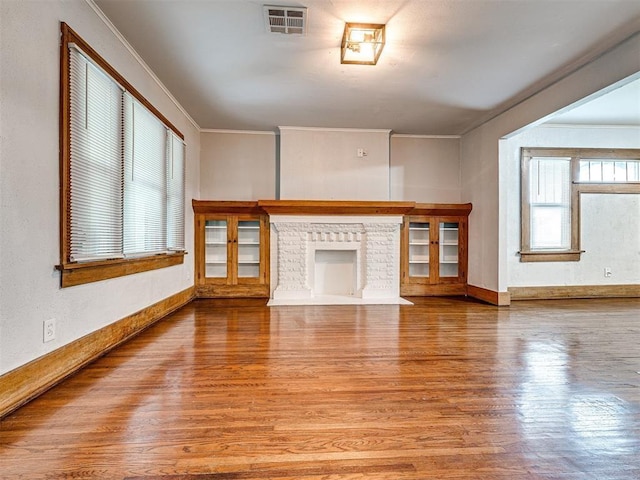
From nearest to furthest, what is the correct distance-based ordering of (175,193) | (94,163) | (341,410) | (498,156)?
(341,410) < (94,163) < (175,193) < (498,156)

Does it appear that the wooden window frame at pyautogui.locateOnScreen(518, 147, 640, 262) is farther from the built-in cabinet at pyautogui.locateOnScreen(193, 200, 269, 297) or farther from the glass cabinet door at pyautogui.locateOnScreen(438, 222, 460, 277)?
the built-in cabinet at pyautogui.locateOnScreen(193, 200, 269, 297)

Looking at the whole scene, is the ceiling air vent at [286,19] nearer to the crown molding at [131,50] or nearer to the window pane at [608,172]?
the crown molding at [131,50]

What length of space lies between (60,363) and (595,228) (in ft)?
22.4

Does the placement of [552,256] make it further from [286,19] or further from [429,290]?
[286,19]

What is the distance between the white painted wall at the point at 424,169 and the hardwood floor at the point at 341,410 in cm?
293

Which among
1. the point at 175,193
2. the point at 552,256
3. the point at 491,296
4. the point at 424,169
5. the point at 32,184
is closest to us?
the point at 32,184

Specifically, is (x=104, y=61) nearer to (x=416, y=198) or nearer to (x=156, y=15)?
(x=156, y=15)

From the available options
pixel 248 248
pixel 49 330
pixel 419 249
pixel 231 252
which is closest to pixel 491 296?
pixel 419 249

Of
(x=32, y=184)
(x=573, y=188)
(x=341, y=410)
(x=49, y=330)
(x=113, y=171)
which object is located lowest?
(x=341, y=410)

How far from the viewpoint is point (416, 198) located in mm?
5531

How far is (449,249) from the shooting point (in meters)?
5.47

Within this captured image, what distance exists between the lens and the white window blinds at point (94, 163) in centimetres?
219

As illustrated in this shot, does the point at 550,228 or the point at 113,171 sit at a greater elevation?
the point at 113,171

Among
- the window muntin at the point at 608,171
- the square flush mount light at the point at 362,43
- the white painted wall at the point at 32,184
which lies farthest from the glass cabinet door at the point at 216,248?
the window muntin at the point at 608,171
